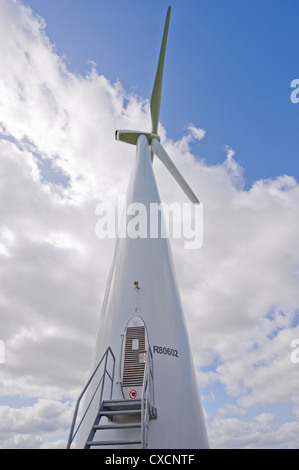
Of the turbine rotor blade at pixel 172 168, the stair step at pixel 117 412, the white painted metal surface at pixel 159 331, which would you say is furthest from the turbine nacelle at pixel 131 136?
the stair step at pixel 117 412

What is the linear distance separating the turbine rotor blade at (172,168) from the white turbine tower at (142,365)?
803 cm

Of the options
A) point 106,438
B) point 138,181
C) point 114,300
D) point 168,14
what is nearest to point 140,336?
point 114,300

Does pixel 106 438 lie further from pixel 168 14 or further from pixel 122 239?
pixel 168 14

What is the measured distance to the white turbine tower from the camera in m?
9.58

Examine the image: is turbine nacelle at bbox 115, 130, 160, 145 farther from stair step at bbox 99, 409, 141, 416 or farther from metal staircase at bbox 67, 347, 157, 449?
stair step at bbox 99, 409, 141, 416

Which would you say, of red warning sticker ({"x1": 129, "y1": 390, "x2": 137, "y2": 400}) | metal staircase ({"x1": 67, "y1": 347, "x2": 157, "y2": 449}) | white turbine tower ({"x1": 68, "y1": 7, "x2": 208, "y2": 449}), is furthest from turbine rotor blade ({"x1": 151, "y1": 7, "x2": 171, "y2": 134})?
red warning sticker ({"x1": 129, "y1": 390, "x2": 137, "y2": 400})

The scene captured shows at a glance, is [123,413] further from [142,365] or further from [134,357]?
[134,357]

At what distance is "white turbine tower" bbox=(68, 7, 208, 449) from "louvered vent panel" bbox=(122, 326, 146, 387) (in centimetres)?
3

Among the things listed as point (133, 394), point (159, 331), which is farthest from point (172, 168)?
point (133, 394)

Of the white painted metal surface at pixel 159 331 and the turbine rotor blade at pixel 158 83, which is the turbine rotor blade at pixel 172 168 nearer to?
the turbine rotor blade at pixel 158 83

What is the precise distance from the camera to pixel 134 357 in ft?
36.2

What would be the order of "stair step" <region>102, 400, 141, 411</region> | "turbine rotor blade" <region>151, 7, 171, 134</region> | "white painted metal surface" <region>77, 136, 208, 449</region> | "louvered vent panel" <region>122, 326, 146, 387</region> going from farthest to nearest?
"turbine rotor blade" <region>151, 7, 171, 134</region>
"louvered vent panel" <region>122, 326, 146, 387</region>
"white painted metal surface" <region>77, 136, 208, 449</region>
"stair step" <region>102, 400, 141, 411</region>

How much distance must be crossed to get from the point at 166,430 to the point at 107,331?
3.85 m

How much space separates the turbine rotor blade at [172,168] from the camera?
73.7 feet
